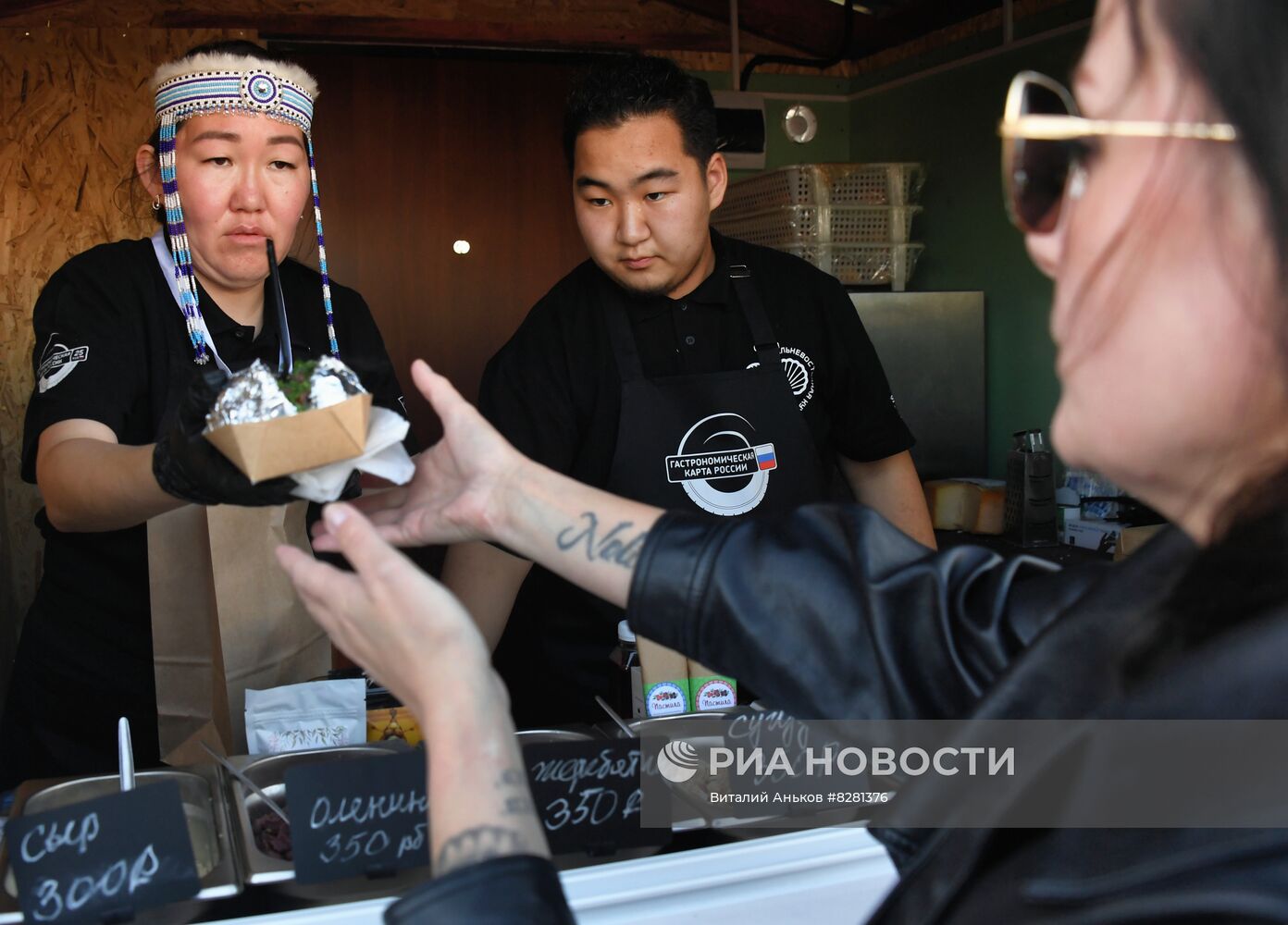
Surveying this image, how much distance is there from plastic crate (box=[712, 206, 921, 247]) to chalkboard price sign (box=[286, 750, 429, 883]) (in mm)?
3247

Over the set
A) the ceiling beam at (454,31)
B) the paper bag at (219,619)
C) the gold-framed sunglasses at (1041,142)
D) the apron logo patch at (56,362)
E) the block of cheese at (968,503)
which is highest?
the ceiling beam at (454,31)

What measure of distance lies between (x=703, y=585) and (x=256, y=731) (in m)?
0.78

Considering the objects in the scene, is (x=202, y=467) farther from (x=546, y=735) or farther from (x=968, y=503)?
(x=968, y=503)

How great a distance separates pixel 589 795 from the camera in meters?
1.28

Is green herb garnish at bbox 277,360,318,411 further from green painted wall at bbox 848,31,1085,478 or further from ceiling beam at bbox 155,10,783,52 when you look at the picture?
ceiling beam at bbox 155,10,783,52

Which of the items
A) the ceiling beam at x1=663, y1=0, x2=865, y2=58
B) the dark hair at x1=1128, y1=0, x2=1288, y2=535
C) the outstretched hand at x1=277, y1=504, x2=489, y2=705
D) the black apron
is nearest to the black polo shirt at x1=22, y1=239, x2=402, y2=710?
the black apron

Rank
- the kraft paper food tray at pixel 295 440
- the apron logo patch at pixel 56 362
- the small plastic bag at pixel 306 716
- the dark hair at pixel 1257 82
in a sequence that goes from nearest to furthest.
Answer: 1. the dark hair at pixel 1257 82
2. the kraft paper food tray at pixel 295 440
3. the small plastic bag at pixel 306 716
4. the apron logo patch at pixel 56 362

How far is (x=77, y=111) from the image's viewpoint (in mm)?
4090

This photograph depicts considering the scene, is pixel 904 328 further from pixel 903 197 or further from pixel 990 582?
pixel 990 582

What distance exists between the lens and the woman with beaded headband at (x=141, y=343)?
1.88 meters

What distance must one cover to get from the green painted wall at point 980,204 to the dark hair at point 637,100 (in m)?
1.97

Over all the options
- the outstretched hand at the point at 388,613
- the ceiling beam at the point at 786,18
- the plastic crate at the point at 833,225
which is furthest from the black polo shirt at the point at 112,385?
the ceiling beam at the point at 786,18

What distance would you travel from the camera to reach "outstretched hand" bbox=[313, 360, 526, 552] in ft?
4.11

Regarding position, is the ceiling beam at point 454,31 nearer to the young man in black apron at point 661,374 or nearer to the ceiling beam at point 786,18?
the ceiling beam at point 786,18
